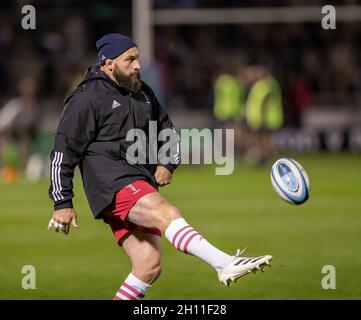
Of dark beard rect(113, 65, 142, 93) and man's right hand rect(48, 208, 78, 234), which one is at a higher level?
dark beard rect(113, 65, 142, 93)

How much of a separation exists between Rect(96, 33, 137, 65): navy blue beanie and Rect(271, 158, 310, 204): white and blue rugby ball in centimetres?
158

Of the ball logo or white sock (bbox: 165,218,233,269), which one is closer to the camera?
white sock (bbox: 165,218,233,269)

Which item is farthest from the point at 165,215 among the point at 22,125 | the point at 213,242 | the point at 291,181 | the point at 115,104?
the point at 22,125

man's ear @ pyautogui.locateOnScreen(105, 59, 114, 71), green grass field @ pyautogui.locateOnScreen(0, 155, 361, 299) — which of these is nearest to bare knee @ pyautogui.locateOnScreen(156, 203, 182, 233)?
man's ear @ pyautogui.locateOnScreen(105, 59, 114, 71)

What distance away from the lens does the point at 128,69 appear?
7.57 metres

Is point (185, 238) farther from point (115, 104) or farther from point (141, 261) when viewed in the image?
point (115, 104)

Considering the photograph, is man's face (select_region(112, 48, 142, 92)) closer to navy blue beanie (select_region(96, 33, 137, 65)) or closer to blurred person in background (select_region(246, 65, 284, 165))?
navy blue beanie (select_region(96, 33, 137, 65))

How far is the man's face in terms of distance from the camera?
7570 millimetres

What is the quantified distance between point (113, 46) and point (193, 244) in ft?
5.26

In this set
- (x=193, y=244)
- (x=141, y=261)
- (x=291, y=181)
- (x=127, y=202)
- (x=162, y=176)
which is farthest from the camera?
(x=291, y=181)

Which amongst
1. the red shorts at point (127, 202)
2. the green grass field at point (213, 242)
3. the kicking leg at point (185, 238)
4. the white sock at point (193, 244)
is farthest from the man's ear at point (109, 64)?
the green grass field at point (213, 242)

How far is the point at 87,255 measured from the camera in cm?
1164
